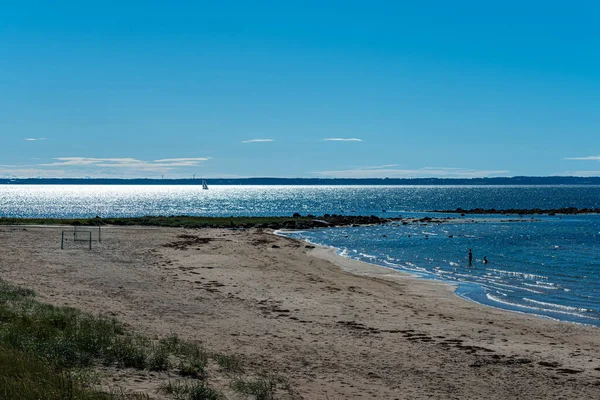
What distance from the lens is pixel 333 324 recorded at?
771 inches

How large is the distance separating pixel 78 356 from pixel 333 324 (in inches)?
384

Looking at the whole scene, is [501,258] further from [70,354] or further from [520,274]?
[70,354]

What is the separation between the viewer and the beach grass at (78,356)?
861 centimetres

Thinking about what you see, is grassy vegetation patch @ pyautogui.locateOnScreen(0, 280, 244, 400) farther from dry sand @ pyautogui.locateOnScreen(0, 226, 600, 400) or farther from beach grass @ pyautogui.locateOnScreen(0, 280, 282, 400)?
dry sand @ pyautogui.locateOnScreen(0, 226, 600, 400)

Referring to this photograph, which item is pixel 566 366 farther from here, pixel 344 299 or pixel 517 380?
pixel 344 299

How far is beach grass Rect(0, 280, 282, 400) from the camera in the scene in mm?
8609

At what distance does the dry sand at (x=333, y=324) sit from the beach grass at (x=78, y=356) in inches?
32.2

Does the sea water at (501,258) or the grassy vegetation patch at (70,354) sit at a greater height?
the grassy vegetation patch at (70,354)

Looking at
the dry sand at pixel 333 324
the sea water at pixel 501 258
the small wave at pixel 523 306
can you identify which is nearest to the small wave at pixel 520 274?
the sea water at pixel 501 258

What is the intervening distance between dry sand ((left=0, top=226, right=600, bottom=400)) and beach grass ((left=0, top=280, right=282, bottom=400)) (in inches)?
32.2

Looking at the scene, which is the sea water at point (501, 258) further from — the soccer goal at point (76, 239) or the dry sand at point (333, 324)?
the soccer goal at point (76, 239)

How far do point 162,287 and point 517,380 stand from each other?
54.3 feet

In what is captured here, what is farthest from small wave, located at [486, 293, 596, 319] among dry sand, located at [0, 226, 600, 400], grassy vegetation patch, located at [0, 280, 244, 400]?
grassy vegetation patch, located at [0, 280, 244, 400]

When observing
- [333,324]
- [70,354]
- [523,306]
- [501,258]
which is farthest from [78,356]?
[501,258]
